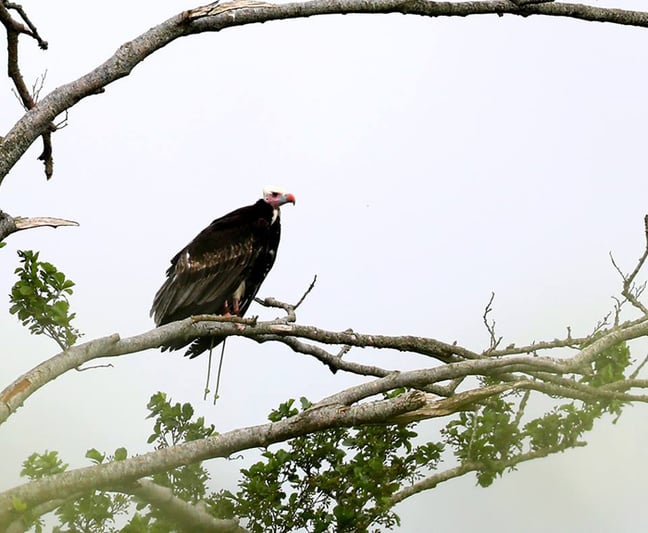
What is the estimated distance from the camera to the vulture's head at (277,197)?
405 inches

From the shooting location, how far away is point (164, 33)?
7.23 meters

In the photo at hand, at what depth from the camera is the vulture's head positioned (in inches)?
405

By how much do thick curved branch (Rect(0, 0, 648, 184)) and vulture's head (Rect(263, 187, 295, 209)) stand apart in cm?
313

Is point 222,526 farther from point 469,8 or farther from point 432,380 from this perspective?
point 469,8

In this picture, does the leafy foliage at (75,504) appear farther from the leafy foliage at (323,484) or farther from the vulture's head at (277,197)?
the vulture's head at (277,197)

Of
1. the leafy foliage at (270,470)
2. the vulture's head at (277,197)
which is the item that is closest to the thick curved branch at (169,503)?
the leafy foliage at (270,470)

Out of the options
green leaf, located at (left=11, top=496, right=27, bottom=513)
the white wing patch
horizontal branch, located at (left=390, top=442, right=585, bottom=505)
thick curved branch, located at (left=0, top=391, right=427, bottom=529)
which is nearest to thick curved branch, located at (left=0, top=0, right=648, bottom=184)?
thick curved branch, located at (left=0, top=391, right=427, bottom=529)

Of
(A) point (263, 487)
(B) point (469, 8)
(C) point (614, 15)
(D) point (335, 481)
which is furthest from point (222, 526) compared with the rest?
(C) point (614, 15)

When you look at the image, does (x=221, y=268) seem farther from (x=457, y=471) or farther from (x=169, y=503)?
(x=169, y=503)

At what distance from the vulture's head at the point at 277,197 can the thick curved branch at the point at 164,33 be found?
313cm

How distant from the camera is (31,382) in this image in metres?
6.56

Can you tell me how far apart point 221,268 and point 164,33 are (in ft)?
9.07

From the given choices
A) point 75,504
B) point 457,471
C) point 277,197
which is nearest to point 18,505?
point 75,504

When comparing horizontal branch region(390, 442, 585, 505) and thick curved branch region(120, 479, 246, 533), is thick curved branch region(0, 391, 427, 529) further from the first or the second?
horizontal branch region(390, 442, 585, 505)
